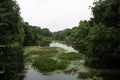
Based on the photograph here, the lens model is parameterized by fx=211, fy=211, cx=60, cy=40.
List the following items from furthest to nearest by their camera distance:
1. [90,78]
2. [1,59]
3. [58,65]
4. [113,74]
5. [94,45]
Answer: [58,65], [94,45], [113,74], [90,78], [1,59]

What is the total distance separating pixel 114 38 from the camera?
26953mm

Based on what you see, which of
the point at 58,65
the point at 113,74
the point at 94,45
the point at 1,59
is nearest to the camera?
the point at 1,59

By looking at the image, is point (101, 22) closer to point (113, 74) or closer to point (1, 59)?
point (113, 74)

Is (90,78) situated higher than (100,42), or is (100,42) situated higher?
(100,42)

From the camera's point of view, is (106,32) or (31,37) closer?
(106,32)

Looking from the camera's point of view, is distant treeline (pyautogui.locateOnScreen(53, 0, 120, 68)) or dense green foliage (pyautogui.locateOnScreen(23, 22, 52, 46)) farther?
dense green foliage (pyautogui.locateOnScreen(23, 22, 52, 46))

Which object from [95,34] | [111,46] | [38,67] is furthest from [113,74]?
[38,67]

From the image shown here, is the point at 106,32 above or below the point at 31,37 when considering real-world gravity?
below

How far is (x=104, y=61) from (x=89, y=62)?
2.49 metres

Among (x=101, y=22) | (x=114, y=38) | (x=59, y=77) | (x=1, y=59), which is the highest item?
(x=101, y=22)

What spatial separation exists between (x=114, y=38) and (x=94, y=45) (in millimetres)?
4365

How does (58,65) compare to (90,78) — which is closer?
(90,78)

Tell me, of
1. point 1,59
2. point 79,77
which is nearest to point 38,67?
point 79,77

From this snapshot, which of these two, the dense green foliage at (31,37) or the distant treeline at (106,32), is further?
the dense green foliage at (31,37)
